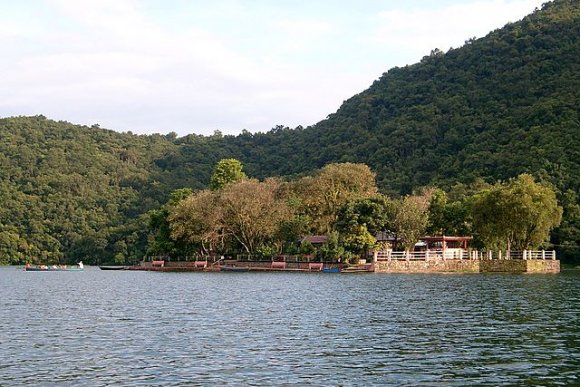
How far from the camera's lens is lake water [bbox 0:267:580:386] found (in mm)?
23906

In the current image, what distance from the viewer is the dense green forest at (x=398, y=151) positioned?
123 meters

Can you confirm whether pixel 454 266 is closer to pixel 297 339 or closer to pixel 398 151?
pixel 297 339

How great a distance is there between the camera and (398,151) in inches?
5974

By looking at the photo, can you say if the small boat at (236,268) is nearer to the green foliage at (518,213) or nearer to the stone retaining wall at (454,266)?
the stone retaining wall at (454,266)

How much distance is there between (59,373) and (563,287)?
46059mm

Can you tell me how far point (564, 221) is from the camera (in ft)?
330

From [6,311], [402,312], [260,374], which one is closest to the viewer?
[260,374]

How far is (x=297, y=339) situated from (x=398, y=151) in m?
123

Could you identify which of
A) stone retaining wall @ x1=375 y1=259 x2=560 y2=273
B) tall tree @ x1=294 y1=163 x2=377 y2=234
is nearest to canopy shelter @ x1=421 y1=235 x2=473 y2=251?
stone retaining wall @ x1=375 y1=259 x2=560 y2=273

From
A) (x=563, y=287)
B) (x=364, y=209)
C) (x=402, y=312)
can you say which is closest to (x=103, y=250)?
(x=364, y=209)

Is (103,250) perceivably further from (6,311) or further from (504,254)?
(6,311)

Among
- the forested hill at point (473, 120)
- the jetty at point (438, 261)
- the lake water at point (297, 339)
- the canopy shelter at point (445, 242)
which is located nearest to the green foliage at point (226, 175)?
the jetty at point (438, 261)

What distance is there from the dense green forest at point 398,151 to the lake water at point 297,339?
211 feet

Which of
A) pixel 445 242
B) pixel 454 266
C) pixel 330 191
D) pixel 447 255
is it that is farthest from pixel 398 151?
pixel 454 266
